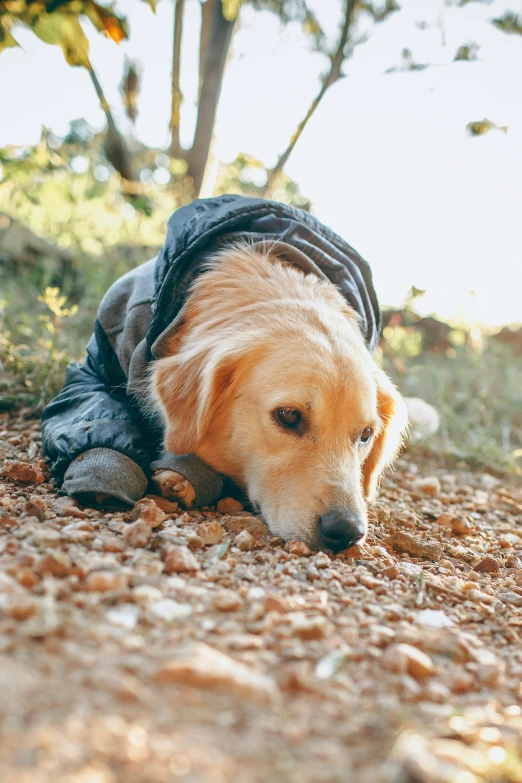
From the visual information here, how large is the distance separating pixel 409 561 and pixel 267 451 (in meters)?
0.68

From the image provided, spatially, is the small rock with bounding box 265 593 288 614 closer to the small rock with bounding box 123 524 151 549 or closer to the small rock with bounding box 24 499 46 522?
the small rock with bounding box 123 524 151 549

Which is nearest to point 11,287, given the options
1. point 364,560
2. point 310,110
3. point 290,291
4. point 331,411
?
point 310,110

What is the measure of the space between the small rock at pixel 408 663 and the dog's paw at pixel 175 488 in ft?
4.14

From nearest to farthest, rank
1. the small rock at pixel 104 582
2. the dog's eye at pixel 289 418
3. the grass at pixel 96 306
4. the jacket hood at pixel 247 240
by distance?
1. the small rock at pixel 104 582
2. the dog's eye at pixel 289 418
3. the jacket hood at pixel 247 240
4. the grass at pixel 96 306

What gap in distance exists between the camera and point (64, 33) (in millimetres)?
1739

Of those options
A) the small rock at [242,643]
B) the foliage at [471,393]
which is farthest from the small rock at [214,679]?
the foliage at [471,393]

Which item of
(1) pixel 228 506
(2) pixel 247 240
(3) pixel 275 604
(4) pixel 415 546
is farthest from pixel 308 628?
(2) pixel 247 240

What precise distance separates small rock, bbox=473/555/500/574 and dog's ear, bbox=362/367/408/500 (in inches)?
28.6

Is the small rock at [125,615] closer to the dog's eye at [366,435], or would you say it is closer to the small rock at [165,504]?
the small rock at [165,504]

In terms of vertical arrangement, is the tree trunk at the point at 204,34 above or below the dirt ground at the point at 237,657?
above

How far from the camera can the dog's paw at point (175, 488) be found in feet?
8.36

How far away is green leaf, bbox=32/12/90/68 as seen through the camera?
1.72 metres

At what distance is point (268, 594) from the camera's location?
1655mm

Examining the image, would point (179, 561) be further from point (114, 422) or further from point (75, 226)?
point (75, 226)
